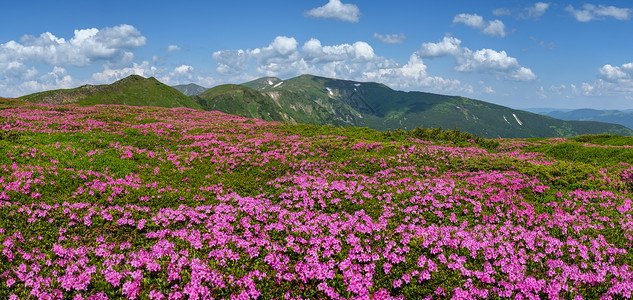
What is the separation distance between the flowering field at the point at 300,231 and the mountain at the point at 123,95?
114017mm

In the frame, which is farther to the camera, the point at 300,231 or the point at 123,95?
the point at 123,95

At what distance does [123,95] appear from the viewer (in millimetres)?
147750

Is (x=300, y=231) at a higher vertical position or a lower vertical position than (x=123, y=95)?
lower

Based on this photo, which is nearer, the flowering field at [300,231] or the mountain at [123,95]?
the flowering field at [300,231]

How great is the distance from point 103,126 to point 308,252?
1136 inches

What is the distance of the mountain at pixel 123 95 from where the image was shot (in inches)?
4082

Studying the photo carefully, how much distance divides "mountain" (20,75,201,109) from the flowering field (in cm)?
11402

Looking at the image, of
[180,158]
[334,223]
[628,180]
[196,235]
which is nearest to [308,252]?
[334,223]

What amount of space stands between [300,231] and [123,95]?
173 metres

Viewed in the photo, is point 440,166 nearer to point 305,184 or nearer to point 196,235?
point 305,184

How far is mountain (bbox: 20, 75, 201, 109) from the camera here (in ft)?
340

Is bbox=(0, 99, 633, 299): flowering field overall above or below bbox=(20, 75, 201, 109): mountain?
below

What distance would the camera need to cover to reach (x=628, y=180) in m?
15.9

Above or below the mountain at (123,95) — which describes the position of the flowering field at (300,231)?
below
